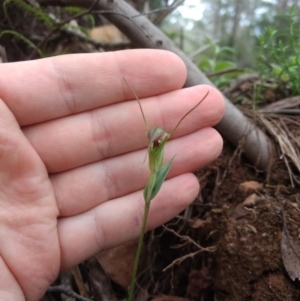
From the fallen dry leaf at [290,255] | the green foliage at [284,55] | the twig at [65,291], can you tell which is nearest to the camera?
the fallen dry leaf at [290,255]

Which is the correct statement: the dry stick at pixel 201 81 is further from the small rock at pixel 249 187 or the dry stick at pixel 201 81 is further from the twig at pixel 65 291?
the twig at pixel 65 291

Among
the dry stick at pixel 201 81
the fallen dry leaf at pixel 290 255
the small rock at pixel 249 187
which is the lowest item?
the fallen dry leaf at pixel 290 255

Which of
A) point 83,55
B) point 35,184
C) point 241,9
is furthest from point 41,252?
point 241,9

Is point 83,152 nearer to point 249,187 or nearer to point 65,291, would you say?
point 65,291

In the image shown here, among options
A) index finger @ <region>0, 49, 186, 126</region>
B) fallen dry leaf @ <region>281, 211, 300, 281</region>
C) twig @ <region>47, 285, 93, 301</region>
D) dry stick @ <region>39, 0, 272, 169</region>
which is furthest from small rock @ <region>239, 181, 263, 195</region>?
twig @ <region>47, 285, 93, 301</region>

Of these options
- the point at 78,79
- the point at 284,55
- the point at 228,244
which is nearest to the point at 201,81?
the point at 284,55

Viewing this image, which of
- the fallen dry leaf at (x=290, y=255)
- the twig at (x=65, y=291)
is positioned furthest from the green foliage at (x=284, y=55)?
the twig at (x=65, y=291)

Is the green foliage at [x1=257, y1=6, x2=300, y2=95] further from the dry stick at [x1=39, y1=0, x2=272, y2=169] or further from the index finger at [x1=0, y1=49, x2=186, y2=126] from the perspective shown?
the index finger at [x1=0, y1=49, x2=186, y2=126]
